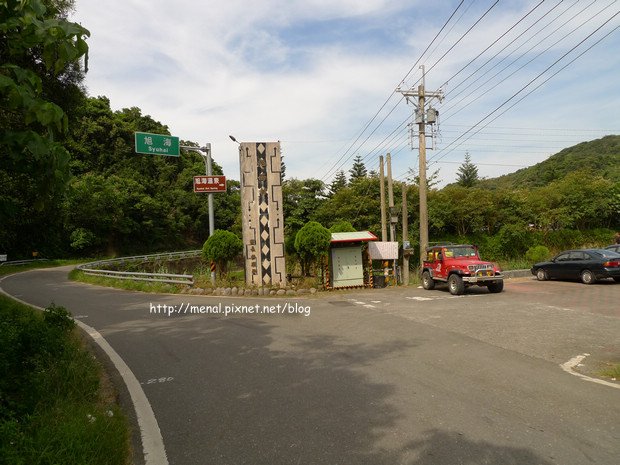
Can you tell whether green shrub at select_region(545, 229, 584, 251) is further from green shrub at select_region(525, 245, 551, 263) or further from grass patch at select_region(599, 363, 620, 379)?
grass patch at select_region(599, 363, 620, 379)

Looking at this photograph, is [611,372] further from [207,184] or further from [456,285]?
[207,184]

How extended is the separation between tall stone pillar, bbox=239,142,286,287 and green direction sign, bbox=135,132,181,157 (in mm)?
3226

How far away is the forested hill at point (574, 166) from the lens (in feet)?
170

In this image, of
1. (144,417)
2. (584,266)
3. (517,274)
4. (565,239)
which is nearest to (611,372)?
(144,417)

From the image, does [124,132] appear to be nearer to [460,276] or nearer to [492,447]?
[460,276]

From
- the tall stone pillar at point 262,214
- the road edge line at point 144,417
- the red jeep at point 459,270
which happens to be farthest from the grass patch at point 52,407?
the red jeep at point 459,270

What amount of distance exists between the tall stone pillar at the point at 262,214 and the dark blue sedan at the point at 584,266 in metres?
11.8

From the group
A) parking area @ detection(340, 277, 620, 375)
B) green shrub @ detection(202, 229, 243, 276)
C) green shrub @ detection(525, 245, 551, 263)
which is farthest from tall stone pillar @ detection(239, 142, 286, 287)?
green shrub @ detection(525, 245, 551, 263)

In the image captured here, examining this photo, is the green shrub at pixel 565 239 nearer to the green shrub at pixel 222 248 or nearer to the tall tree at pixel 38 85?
the green shrub at pixel 222 248

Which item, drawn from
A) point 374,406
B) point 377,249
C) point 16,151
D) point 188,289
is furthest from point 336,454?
point 377,249

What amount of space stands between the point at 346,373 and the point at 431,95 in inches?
682

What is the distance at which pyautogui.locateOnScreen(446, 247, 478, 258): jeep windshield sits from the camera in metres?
15.7

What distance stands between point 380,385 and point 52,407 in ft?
12.9

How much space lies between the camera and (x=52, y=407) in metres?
4.40
